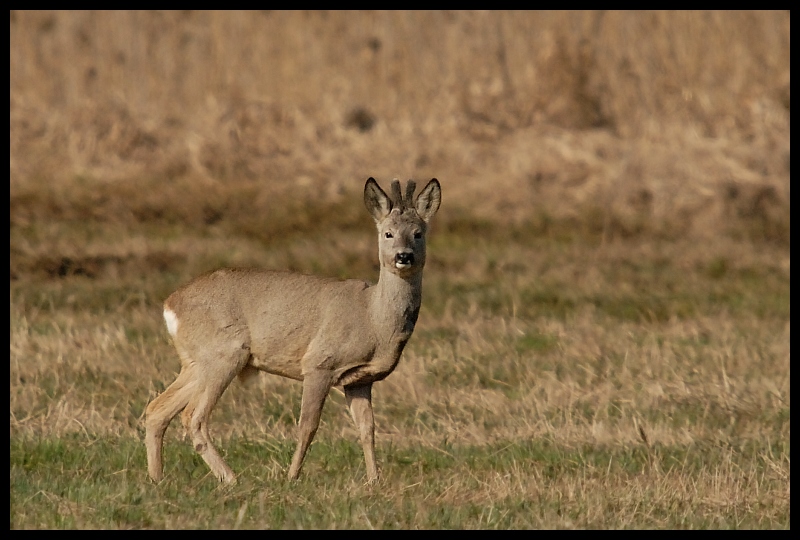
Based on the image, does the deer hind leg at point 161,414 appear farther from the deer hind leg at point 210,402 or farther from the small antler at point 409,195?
the small antler at point 409,195

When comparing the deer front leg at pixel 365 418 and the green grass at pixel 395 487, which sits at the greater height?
the deer front leg at pixel 365 418

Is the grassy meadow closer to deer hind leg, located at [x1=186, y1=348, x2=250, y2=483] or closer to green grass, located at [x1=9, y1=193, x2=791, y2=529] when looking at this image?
green grass, located at [x1=9, y1=193, x2=791, y2=529]

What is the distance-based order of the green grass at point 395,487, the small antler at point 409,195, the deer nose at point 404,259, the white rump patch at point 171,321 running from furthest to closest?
the white rump patch at point 171,321, the small antler at point 409,195, the deer nose at point 404,259, the green grass at point 395,487

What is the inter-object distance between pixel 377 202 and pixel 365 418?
1.15 meters

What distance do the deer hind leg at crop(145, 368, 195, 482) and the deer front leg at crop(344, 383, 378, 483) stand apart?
856mm

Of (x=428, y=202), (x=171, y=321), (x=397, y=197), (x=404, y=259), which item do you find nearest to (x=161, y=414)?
(x=171, y=321)

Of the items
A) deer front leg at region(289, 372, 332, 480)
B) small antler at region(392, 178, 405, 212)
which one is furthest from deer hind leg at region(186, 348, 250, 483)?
small antler at region(392, 178, 405, 212)

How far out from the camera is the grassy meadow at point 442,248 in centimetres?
757

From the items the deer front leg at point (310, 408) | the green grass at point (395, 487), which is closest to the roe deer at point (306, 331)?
the deer front leg at point (310, 408)

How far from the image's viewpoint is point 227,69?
2258 cm

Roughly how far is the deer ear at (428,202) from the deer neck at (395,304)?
A: 12.8 inches

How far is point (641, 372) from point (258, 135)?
35.7ft

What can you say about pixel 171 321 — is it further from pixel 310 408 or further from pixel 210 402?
pixel 310 408
